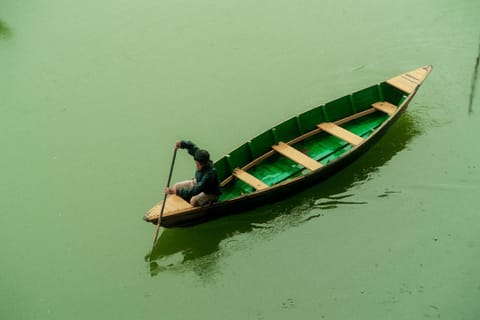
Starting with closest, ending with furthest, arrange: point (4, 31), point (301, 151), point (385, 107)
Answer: point (301, 151) < point (385, 107) < point (4, 31)

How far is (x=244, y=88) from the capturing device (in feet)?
30.4

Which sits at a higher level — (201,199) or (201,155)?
(201,155)

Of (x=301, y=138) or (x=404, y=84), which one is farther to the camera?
(x=404, y=84)

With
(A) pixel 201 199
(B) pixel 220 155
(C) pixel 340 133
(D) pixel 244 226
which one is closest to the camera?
(A) pixel 201 199

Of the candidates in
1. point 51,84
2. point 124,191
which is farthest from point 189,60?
point 124,191

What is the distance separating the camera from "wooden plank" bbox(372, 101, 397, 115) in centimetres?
839

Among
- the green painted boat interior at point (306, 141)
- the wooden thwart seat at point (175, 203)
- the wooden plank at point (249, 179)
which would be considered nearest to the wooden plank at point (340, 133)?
the green painted boat interior at point (306, 141)

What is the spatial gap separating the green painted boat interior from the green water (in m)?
0.36

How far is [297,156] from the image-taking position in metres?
7.73

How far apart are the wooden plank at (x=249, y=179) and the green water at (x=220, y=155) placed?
17.9 inches

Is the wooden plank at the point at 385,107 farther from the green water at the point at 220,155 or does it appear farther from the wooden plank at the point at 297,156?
the wooden plank at the point at 297,156

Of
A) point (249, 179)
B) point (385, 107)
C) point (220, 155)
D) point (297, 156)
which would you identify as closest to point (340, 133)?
point (297, 156)

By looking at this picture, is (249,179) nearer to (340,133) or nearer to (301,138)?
(301,138)

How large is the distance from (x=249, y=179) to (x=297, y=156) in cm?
79
